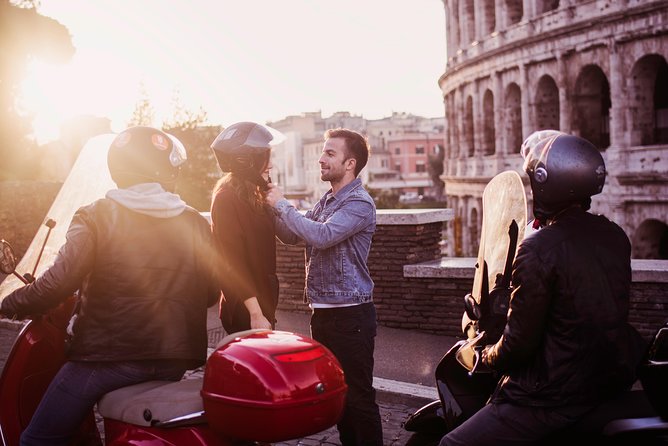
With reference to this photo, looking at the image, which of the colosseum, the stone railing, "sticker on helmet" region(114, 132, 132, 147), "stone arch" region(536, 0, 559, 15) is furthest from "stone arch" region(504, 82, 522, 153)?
"sticker on helmet" region(114, 132, 132, 147)

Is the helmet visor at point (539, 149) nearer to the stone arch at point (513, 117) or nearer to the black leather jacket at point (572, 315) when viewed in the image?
the black leather jacket at point (572, 315)

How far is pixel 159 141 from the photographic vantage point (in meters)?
3.10

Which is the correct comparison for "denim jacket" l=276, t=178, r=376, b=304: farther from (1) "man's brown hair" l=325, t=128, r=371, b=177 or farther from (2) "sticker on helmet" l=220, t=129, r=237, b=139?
(2) "sticker on helmet" l=220, t=129, r=237, b=139

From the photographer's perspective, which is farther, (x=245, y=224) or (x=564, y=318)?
(x=245, y=224)

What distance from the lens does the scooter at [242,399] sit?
2502 millimetres

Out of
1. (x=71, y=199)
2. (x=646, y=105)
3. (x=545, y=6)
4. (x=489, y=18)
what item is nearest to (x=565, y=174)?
(x=71, y=199)

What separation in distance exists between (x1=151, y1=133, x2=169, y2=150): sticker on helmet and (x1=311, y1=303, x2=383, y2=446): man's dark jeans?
133 cm

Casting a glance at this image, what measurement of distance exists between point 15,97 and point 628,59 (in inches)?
800

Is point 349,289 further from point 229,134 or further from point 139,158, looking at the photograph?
point 139,158

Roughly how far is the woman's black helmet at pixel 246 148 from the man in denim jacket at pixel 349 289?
16.6 inches

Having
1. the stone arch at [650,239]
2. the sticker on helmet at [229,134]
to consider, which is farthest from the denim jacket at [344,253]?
the stone arch at [650,239]

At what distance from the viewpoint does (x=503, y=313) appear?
116 inches

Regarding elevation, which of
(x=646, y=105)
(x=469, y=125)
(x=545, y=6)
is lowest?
(x=646, y=105)

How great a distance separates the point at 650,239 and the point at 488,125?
1071 cm
